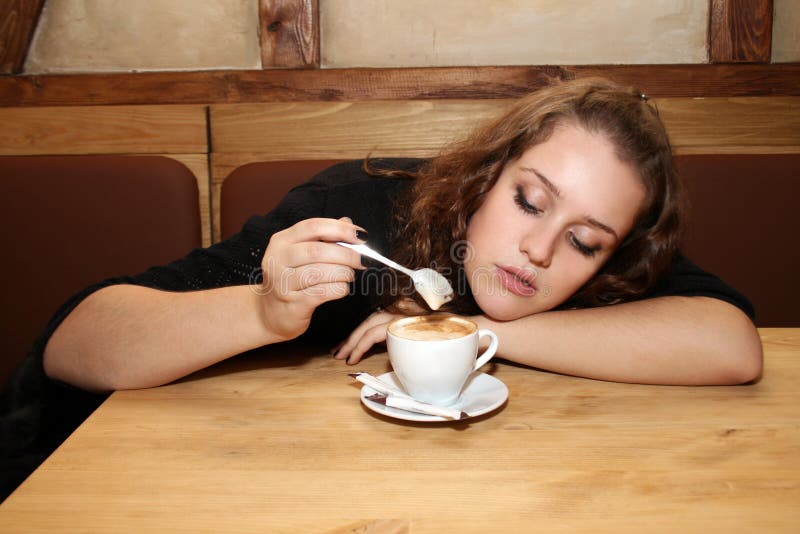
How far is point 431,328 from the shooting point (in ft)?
3.28

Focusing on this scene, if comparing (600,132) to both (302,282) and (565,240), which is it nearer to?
(565,240)

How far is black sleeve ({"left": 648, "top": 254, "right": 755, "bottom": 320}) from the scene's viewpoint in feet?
4.04

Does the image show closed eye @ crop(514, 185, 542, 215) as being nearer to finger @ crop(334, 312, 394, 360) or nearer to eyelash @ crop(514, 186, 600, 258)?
eyelash @ crop(514, 186, 600, 258)

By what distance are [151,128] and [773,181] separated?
197 centimetres

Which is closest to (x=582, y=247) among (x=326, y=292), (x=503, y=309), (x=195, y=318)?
(x=503, y=309)

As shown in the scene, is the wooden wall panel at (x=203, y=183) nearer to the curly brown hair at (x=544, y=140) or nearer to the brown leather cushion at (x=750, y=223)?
the curly brown hair at (x=544, y=140)

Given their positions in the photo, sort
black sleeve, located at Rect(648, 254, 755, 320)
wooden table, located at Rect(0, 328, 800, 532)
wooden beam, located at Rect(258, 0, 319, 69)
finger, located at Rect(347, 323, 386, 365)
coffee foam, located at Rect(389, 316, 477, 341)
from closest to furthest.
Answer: wooden table, located at Rect(0, 328, 800, 532) → coffee foam, located at Rect(389, 316, 477, 341) → finger, located at Rect(347, 323, 386, 365) → black sleeve, located at Rect(648, 254, 755, 320) → wooden beam, located at Rect(258, 0, 319, 69)

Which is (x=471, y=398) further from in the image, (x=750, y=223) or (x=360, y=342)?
(x=750, y=223)

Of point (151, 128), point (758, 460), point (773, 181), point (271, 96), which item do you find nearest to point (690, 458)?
point (758, 460)

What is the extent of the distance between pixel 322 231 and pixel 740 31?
1.80 m

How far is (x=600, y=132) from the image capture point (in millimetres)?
1201

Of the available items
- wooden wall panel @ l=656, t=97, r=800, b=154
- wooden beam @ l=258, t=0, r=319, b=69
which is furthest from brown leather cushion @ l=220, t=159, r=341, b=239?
wooden wall panel @ l=656, t=97, r=800, b=154

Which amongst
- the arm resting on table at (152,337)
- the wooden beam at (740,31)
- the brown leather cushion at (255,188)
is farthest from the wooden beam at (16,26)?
the wooden beam at (740,31)

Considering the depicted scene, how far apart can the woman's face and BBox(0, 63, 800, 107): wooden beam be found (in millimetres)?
833
